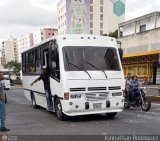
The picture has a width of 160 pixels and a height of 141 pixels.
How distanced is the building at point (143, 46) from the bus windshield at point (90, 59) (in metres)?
26.4

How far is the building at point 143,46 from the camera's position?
4028 centimetres

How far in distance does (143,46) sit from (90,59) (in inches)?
1284

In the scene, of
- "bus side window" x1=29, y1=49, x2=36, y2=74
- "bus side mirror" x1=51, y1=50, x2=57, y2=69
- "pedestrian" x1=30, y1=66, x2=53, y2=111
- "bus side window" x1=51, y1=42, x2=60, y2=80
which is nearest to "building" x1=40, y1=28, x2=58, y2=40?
"bus side window" x1=29, y1=49, x2=36, y2=74

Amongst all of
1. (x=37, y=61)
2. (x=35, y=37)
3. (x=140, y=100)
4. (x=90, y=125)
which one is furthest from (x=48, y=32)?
(x=90, y=125)

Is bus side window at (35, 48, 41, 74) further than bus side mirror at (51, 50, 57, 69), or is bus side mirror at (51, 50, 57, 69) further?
bus side window at (35, 48, 41, 74)

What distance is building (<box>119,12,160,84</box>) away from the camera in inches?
1586

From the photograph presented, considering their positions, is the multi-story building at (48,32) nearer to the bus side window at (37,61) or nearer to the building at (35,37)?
the building at (35,37)

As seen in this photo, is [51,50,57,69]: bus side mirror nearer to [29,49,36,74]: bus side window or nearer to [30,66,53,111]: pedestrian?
[30,66,53,111]: pedestrian

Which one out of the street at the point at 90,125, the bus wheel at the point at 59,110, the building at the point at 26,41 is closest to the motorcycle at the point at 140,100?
the street at the point at 90,125

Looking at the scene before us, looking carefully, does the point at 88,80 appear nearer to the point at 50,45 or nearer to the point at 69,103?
the point at 69,103

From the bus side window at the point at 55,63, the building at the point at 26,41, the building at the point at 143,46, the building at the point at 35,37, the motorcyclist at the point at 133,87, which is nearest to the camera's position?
the bus side window at the point at 55,63

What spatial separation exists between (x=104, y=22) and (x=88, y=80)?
402 ft

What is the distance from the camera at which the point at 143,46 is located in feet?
143

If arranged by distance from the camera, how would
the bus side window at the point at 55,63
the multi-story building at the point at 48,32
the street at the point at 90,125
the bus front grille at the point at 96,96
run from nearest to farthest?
the street at the point at 90,125, the bus front grille at the point at 96,96, the bus side window at the point at 55,63, the multi-story building at the point at 48,32
